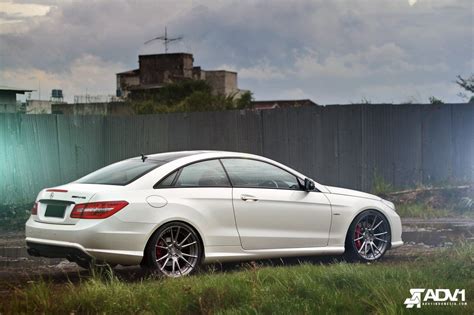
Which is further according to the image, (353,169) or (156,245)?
(353,169)

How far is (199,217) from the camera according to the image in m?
9.42

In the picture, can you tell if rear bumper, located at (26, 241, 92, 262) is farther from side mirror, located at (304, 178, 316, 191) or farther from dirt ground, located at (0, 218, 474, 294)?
side mirror, located at (304, 178, 316, 191)

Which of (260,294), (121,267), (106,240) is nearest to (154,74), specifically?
(121,267)

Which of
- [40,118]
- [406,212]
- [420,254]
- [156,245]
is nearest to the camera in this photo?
[156,245]

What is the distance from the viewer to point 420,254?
1102 cm

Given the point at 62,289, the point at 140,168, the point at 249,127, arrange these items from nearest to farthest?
the point at 62,289, the point at 140,168, the point at 249,127

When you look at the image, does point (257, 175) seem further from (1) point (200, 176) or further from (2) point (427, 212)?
(2) point (427, 212)

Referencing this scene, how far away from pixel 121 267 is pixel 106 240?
1931 millimetres

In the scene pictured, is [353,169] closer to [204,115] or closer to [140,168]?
[204,115]

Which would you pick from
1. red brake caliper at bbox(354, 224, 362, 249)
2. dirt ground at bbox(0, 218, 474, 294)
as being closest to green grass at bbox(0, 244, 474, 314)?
dirt ground at bbox(0, 218, 474, 294)

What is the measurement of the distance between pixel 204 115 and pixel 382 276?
11757 millimetres

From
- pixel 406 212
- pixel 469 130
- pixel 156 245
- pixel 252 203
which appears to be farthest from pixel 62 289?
pixel 469 130

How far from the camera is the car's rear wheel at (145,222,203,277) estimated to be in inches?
356

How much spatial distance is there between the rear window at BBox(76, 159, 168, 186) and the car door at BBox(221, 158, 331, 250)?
36.3 inches
